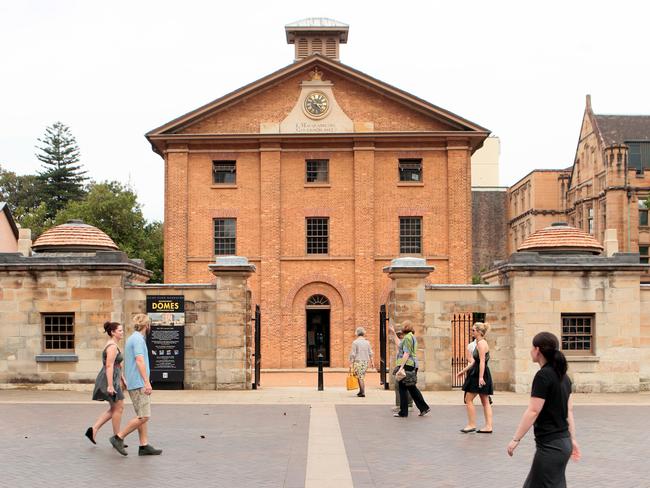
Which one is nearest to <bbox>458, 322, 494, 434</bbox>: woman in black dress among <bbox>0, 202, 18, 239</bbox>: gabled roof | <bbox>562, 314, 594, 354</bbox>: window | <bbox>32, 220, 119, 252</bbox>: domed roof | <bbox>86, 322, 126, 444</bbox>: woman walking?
<bbox>86, 322, 126, 444</bbox>: woman walking

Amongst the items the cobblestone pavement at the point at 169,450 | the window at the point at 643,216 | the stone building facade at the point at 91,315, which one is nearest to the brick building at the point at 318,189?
the stone building facade at the point at 91,315

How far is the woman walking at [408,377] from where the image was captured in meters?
15.6

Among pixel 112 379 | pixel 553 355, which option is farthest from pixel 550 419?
pixel 112 379

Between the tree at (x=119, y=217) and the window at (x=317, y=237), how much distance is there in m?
23.5

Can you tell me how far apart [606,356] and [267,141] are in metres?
19.1

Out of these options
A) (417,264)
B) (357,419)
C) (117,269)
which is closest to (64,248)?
(117,269)

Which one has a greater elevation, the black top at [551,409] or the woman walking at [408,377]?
the black top at [551,409]

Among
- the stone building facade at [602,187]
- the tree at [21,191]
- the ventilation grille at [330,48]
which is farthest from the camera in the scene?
the tree at [21,191]

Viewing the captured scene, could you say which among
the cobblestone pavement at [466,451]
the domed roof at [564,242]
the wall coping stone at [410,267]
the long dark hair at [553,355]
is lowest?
the cobblestone pavement at [466,451]

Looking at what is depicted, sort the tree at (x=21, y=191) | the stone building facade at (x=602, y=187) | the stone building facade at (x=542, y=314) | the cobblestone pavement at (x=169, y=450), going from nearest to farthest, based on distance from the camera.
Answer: the cobblestone pavement at (x=169, y=450) → the stone building facade at (x=542, y=314) → the stone building facade at (x=602, y=187) → the tree at (x=21, y=191)

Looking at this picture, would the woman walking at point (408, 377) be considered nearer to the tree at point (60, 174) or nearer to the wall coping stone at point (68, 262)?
the wall coping stone at point (68, 262)

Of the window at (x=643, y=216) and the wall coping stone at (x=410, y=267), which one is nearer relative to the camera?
the wall coping stone at (x=410, y=267)

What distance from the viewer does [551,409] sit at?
695 cm

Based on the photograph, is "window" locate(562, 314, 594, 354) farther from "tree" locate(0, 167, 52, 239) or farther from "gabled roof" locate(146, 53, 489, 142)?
"tree" locate(0, 167, 52, 239)
